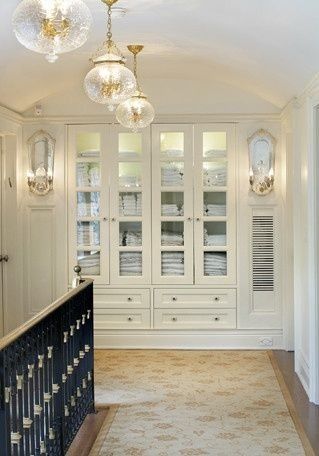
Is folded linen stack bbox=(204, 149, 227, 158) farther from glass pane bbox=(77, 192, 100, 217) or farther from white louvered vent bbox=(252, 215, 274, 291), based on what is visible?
glass pane bbox=(77, 192, 100, 217)

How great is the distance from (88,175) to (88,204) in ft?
0.97

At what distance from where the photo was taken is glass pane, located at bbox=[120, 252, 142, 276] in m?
6.82

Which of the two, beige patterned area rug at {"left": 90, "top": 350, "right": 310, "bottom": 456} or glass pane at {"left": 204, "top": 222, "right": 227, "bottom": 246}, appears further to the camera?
glass pane at {"left": 204, "top": 222, "right": 227, "bottom": 246}

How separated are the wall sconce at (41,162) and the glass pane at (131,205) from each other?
745 millimetres

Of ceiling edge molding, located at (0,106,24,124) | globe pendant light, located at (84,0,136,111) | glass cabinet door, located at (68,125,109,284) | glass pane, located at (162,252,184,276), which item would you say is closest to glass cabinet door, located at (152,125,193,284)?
glass pane, located at (162,252,184,276)

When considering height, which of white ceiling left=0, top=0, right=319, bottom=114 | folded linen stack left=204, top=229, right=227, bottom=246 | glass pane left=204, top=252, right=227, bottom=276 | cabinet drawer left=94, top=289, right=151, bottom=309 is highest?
white ceiling left=0, top=0, right=319, bottom=114

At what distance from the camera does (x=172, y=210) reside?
6.81m

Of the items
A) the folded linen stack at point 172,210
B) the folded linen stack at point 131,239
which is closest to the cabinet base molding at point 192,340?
the folded linen stack at point 131,239

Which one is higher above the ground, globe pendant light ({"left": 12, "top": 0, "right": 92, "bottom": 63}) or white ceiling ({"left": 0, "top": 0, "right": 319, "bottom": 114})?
white ceiling ({"left": 0, "top": 0, "right": 319, "bottom": 114})

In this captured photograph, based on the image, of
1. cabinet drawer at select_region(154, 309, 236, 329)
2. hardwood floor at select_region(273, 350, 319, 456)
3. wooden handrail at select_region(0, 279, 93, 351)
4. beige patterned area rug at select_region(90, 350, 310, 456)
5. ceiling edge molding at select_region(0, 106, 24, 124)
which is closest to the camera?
wooden handrail at select_region(0, 279, 93, 351)

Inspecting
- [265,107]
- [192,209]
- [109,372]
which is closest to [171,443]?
[109,372]

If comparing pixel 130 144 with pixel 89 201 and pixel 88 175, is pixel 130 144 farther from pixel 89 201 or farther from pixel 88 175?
pixel 89 201

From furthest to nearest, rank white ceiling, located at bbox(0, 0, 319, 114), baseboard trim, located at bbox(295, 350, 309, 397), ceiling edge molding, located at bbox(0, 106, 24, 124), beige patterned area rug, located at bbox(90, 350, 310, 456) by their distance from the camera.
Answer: ceiling edge molding, located at bbox(0, 106, 24, 124) → baseboard trim, located at bbox(295, 350, 309, 397) → beige patterned area rug, located at bbox(90, 350, 310, 456) → white ceiling, located at bbox(0, 0, 319, 114)

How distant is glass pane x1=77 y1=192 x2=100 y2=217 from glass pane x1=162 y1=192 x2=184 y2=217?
673 millimetres
